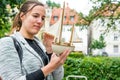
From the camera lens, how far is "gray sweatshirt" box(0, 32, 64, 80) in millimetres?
1989

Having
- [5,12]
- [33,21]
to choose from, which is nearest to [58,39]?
[33,21]

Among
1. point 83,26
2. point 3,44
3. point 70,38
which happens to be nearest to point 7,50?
point 3,44

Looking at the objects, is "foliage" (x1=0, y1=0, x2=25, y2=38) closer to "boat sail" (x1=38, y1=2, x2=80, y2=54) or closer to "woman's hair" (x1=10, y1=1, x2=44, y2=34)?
"woman's hair" (x1=10, y1=1, x2=44, y2=34)

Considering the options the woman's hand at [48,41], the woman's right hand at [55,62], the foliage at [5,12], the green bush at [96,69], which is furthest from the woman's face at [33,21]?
the green bush at [96,69]

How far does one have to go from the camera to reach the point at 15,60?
200cm

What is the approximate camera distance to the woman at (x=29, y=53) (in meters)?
1.98

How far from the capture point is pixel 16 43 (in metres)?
2.07

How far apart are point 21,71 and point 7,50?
0.14 metres

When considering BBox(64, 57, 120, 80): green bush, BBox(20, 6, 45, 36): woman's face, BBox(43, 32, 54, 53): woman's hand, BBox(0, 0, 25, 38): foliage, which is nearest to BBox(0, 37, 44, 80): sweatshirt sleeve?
BBox(20, 6, 45, 36): woman's face

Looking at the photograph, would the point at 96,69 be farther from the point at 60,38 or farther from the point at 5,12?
the point at 60,38

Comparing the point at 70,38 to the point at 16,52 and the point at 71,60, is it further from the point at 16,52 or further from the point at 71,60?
the point at 71,60

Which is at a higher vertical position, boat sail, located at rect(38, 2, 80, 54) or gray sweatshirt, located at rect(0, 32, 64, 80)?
boat sail, located at rect(38, 2, 80, 54)

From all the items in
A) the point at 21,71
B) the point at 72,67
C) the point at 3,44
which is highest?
the point at 3,44

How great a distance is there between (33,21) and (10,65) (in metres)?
0.30
